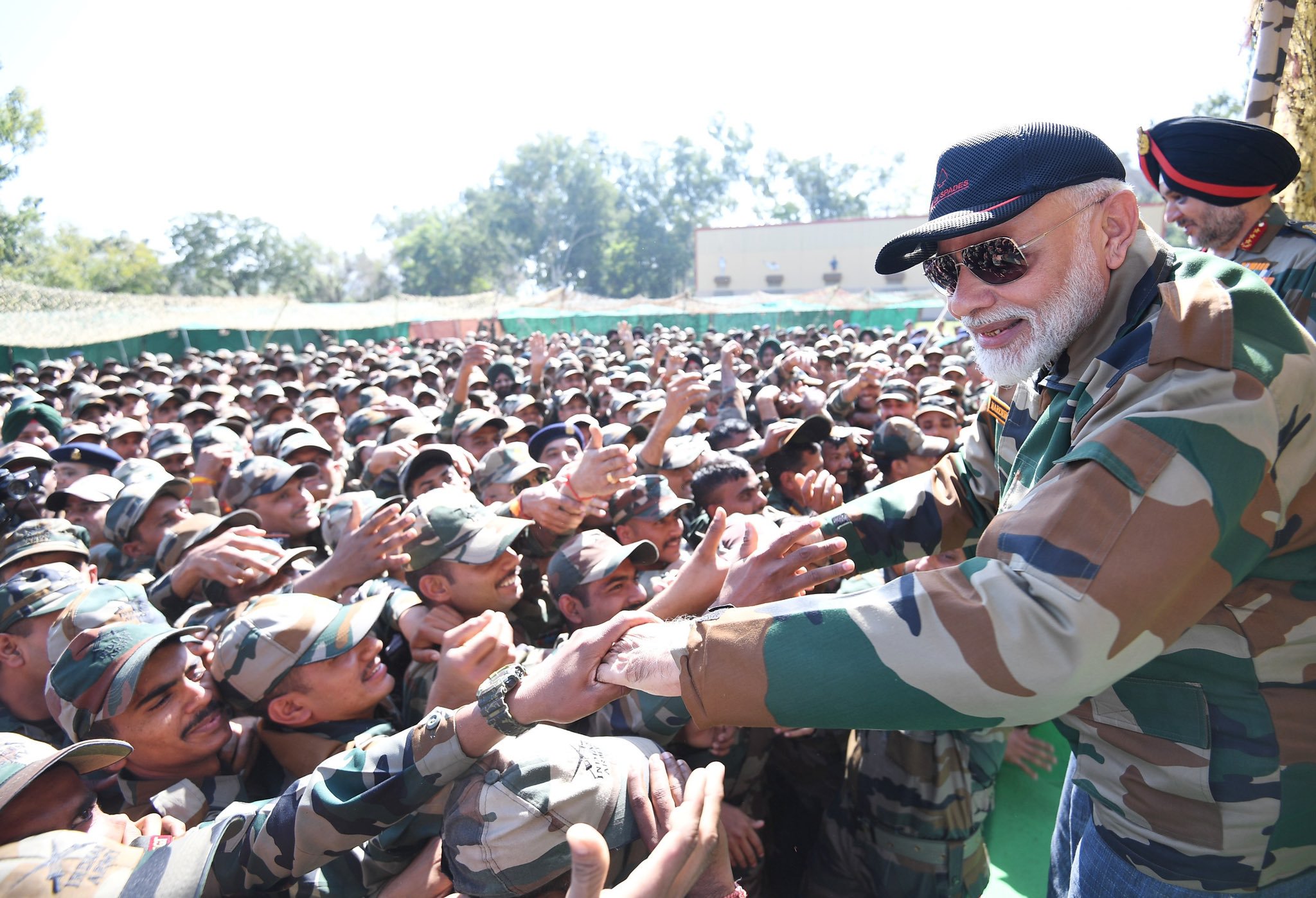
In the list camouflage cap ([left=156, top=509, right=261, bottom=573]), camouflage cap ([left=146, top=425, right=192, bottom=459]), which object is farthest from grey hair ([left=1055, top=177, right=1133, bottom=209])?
camouflage cap ([left=146, top=425, right=192, bottom=459])

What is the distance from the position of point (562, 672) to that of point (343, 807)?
28.2 inches

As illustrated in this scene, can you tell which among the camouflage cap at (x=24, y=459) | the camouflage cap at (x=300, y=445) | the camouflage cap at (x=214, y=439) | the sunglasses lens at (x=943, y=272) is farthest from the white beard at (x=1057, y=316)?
the camouflage cap at (x=24, y=459)

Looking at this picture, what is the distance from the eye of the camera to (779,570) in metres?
2.00

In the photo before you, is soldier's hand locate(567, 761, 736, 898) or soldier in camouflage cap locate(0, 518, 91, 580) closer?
soldier's hand locate(567, 761, 736, 898)

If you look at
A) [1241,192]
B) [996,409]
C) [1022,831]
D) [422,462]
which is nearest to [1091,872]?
[996,409]

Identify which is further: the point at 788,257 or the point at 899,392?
the point at 788,257

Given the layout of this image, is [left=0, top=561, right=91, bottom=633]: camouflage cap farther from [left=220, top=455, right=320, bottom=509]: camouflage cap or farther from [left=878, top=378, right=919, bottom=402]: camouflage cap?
[left=878, top=378, right=919, bottom=402]: camouflage cap

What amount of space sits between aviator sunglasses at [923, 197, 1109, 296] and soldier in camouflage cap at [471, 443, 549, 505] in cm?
355

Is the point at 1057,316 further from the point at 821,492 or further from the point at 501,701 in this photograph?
the point at 501,701

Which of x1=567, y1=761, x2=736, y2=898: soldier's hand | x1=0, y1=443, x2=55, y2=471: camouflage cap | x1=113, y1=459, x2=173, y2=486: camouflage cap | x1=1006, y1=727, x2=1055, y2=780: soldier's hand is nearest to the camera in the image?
x1=567, y1=761, x2=736, y2=898: soldier's hand

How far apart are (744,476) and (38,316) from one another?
65.3 ft

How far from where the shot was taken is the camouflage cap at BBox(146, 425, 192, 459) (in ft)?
21.5

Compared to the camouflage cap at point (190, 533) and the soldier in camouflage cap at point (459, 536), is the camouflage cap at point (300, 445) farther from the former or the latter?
the soldier in camouflage cap at point (459, 536)

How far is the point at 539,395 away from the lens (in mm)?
10789
